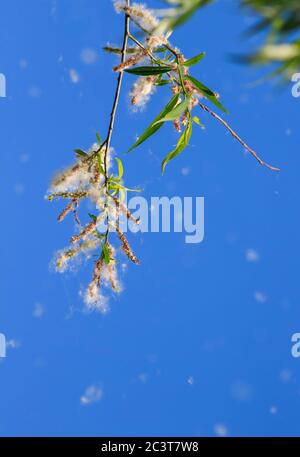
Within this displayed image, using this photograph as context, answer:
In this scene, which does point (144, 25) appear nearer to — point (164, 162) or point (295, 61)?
point (164, 162)

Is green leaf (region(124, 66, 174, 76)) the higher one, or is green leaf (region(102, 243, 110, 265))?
green leaf (region(124, 66, 174, 76))

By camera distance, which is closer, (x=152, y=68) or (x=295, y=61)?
(x=295, y=61)

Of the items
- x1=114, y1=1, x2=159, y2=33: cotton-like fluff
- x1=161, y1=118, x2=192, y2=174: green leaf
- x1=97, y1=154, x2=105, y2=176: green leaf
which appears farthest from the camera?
x1=161, y1=118, x2=192, y2=174: green leaf

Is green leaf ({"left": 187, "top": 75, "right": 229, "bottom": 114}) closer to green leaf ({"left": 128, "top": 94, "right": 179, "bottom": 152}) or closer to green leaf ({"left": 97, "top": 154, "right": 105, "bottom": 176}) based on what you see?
green leaf ({"left": 128, "top": 94, "right": 179, "bottom": 152})

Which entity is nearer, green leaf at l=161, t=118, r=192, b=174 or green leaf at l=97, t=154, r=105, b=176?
green leaf at l=97, t=154, r=105, b=176

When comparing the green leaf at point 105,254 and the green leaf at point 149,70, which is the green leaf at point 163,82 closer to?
the green leaf at point 149,70

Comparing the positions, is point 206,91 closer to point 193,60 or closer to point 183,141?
point 193,60

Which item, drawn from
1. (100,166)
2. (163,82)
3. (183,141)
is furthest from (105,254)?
(163,82)

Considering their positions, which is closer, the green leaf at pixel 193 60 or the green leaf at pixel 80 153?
the green leaf at pixel 193 60

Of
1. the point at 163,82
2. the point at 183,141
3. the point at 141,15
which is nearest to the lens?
the point at 141,15

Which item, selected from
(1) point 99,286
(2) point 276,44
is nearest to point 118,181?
(1) point 99,286

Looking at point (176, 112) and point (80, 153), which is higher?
point (80, 153)
